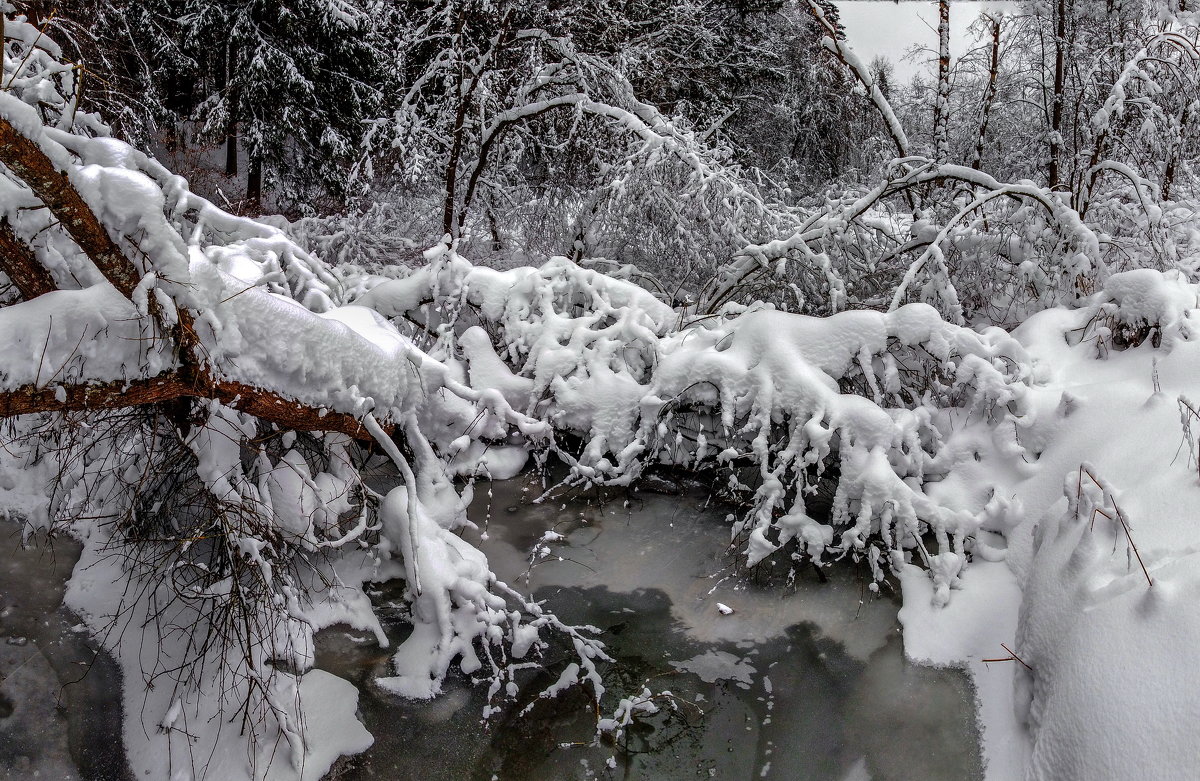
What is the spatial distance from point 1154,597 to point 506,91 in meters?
8.55

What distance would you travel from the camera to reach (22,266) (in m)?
3.23

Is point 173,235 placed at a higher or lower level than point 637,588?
higher

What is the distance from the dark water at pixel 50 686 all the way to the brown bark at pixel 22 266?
1794 millimetres

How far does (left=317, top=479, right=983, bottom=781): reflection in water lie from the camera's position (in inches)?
129

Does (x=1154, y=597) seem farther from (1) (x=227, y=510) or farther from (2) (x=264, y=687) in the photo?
(1) (x=227, y=510)

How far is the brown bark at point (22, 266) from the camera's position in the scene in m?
3.17

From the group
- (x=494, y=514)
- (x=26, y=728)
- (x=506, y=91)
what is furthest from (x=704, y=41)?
(x=26, y=728)

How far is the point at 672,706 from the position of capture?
355 centimetres

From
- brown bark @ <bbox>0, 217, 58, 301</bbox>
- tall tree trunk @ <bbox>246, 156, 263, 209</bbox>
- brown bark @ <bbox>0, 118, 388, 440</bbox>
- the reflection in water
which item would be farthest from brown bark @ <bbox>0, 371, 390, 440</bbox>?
tall tree trunk @ <bbox>246, 156, 263, 209</bbox>

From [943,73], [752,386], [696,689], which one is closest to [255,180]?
[943,73]

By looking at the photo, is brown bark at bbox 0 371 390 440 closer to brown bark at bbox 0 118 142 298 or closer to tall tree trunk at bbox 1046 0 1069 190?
brown bark at bbox 0 118 142 298

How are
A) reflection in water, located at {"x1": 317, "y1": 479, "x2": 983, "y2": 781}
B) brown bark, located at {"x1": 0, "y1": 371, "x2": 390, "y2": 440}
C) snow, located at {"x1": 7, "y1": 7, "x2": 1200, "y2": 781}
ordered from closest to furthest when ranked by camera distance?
brown bark, located at {"x1": 0, "y1": 371, "x2": 390, "y2": 440}, snow, located at {"x1": 7, "y1": 7, "x2": 1200, "y2": 781}, reflection in water, located at {"x1": 317, "y1": 479, "x2": 983, "y2": 781}

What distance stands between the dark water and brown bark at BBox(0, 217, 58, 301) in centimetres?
179

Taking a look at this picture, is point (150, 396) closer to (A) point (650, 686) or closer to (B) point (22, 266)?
(B) point (22, 266)
